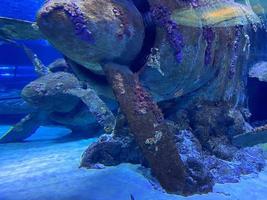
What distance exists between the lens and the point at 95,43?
2.90 m

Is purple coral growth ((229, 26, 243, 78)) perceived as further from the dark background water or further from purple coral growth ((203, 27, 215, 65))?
the dark background water

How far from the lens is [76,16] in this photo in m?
2.75

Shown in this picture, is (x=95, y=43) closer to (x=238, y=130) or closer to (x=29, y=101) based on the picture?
(x=238, y=130)

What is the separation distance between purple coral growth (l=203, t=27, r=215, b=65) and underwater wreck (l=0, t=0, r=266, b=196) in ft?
0.04

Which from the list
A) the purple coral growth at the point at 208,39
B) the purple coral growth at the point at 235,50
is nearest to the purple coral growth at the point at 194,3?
the purple coral growth at the point at 208,39

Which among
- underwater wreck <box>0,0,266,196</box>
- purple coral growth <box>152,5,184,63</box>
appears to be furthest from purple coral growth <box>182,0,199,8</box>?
purple coral growth <box>152,5,184,63</box>

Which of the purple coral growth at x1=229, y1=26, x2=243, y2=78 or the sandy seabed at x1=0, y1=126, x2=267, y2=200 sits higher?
the purple coral growth at x1=229, y1=26, x2=243, y2=78

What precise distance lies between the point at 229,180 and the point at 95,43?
227 centimetres

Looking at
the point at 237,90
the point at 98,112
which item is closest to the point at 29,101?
the point at 98,112

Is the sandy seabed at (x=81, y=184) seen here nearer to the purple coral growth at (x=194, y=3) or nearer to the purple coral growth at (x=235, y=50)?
the purple coral growth at (x=235, y=50)

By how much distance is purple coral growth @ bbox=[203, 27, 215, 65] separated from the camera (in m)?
3.81

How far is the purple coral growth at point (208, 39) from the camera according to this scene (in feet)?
12.5

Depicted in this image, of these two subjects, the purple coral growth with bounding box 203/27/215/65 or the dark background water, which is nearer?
the purple coral growth with bounding box 203/27/215/65

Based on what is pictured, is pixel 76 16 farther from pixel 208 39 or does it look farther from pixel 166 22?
pixel 208 39
